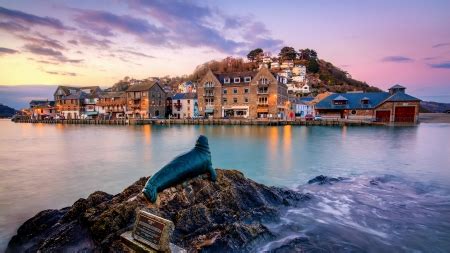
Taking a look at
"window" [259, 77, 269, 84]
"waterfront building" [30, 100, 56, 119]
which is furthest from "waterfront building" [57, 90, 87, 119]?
"window" [259, 77, 269, 84]

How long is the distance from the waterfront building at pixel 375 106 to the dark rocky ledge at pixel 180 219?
6263 cm

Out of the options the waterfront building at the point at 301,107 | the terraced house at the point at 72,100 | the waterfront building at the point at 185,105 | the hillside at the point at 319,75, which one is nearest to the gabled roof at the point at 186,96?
the waterfront building at the point at 185,105

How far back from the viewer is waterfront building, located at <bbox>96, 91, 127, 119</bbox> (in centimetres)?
8575

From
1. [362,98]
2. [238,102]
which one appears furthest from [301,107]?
[238,102]

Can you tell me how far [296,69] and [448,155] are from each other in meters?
117

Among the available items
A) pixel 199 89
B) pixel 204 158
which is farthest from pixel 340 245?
pixel 199 89

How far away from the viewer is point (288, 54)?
15875cm

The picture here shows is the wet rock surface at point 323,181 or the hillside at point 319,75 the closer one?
the wet rock surface at point 323,181

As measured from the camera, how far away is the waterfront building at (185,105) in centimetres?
8106

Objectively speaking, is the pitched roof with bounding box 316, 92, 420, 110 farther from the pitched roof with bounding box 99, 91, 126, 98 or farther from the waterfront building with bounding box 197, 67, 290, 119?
the pitched roof with bounding box 99, 91, 126, 98

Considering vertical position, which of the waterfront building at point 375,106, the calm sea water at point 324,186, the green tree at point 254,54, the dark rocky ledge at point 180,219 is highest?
the green tree at point 254,54

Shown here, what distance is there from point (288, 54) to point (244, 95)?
337ft

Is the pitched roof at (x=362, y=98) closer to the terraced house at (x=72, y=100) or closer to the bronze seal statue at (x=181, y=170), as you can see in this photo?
the bronze seal statue at (x=181, y=170)

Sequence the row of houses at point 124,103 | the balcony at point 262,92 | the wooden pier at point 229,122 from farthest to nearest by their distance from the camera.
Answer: the row of houses at point 124,103 → the balcony at point 262,92 → the wooden pier at point 229,122
